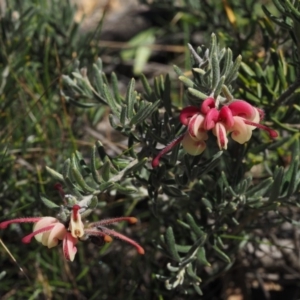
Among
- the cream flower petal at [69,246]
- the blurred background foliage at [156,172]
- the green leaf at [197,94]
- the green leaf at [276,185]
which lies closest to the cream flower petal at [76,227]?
the cream flower petal at [69,246]

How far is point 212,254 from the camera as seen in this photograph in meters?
1.78

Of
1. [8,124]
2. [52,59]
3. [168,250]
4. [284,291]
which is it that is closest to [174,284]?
[168,250]

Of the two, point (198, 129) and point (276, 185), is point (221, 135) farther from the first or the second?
point (276, 185)

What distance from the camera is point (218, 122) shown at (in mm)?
1199

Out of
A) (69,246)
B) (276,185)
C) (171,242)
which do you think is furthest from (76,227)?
(276,185)

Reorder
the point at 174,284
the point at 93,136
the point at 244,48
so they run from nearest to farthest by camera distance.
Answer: the point at 174,284 → the point at 244,48 → the point at 93,136

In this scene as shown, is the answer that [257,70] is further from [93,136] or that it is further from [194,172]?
[93,136]

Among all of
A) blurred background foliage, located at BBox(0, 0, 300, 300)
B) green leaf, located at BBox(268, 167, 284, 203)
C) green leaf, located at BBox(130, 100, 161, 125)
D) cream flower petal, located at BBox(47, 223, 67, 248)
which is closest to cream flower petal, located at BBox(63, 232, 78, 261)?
cream flower petal, located at BBox(47, 223, 67, 248)

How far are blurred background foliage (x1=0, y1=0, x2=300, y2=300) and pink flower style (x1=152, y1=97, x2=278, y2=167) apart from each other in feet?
0.56

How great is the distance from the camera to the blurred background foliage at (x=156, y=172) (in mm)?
1502

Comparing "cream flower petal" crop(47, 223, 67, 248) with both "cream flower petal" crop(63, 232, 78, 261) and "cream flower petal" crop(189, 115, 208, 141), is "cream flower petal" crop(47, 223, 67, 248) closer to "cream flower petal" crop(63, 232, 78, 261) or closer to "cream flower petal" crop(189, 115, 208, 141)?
"cream flower petal" crop(63, 232, 78, 261)

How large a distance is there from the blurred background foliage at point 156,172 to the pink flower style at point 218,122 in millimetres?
171

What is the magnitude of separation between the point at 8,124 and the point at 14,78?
154 millimetres

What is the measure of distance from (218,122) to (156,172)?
0.32 m
